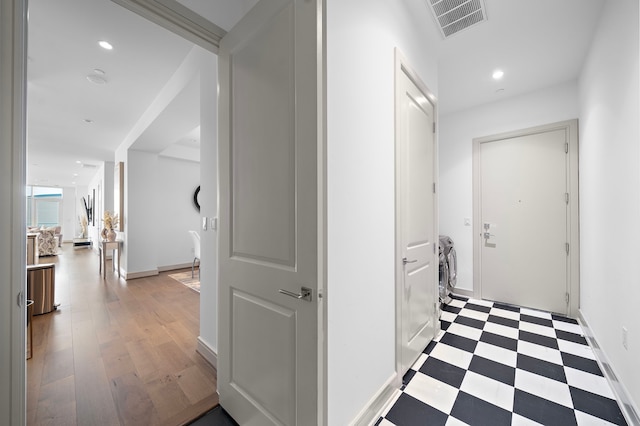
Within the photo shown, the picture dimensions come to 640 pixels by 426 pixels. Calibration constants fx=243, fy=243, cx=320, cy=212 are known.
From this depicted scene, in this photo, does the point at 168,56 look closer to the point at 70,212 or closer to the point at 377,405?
the point at 377,405

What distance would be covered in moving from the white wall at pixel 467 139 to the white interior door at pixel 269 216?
10.0 feet

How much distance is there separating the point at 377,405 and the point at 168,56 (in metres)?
3.42

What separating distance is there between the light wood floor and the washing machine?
252 centimetres

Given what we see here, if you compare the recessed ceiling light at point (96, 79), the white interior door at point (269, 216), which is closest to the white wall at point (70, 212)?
the recessed ceiling light at point (96, 79)

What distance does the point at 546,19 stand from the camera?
190 centimetres

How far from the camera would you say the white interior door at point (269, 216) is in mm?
1003

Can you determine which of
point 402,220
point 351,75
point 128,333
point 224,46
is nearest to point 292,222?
point 351,75

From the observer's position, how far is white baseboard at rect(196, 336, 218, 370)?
189cm

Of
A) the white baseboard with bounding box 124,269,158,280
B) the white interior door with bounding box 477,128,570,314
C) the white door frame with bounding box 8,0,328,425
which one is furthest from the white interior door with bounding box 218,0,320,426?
the white baseboard with bounding box 124,269,158,280

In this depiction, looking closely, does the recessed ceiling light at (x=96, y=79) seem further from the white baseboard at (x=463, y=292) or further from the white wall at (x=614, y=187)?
the white baseboard at (x=463, y=292)

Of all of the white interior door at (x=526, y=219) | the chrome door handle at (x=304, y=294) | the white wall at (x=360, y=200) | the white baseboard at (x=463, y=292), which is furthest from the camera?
the white baseboard at (x=463, y=292)

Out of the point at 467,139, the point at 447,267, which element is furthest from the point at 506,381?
the point at 467,139

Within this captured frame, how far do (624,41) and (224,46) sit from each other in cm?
238

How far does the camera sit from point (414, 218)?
188 centimetres
